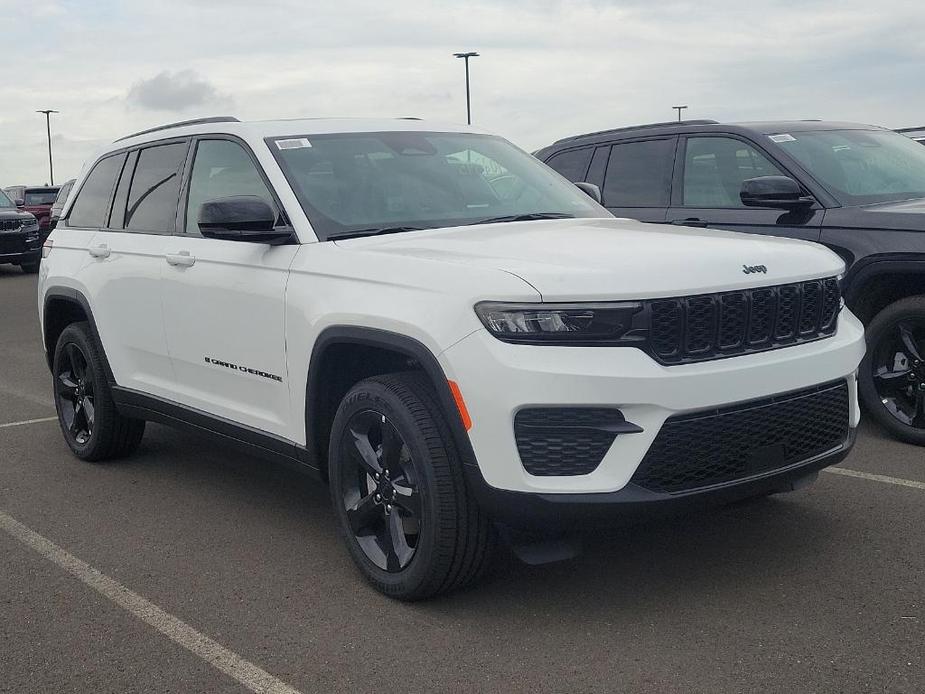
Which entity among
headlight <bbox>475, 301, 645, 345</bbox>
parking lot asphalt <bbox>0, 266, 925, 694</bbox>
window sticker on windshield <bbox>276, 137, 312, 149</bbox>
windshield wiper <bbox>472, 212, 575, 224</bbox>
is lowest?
parking lot asphalt <bbox>0, 266, 925, 694</bbox>

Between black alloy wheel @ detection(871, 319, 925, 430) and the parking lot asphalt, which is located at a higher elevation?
black alloy wheel @ detection(871, 319, 925, 430)

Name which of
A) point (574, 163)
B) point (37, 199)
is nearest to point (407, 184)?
point (574, 163)

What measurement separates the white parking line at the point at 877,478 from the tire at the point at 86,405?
12.2 feet

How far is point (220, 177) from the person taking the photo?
5277 mm

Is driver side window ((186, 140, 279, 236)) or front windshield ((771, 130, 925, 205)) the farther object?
front windshield ((771, 130, 925, 205))

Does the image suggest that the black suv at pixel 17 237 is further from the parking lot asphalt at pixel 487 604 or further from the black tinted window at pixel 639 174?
the parking lot asphalt at pixel 487 604

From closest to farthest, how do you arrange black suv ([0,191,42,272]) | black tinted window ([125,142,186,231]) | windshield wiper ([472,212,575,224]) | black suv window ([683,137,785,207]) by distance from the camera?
windshield wiper ([472,212,575,224]), black tinted window ([125,142,186,231]), black suv window ([683,137,785,207]), black suv ([0,191,42,272])

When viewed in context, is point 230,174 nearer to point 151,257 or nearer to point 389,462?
point 151,257

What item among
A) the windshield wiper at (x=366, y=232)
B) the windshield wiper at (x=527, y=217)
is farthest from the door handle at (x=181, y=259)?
the windshield wiper at (x=527, y=217)

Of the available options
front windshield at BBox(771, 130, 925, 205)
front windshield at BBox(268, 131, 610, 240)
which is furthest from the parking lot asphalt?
front windshield at BBox(771, 130, 925, 205)

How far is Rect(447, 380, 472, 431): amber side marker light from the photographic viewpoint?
12.2ft

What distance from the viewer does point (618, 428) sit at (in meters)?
3.61

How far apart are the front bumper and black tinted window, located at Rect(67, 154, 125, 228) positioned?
329cm

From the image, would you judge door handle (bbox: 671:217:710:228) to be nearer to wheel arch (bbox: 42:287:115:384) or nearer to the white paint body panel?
the white paint body panel
